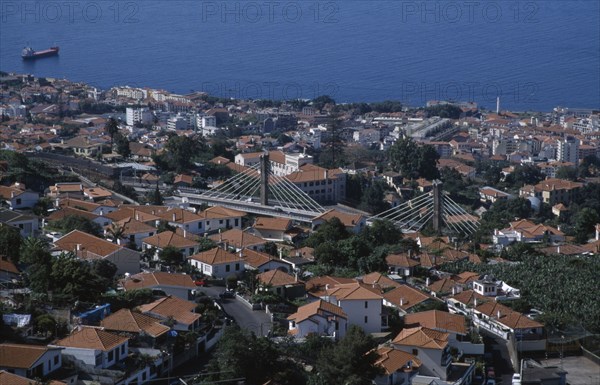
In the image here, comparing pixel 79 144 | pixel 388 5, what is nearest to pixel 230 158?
pixel 79 144

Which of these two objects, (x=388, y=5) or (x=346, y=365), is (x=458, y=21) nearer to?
(x=388, y=5)

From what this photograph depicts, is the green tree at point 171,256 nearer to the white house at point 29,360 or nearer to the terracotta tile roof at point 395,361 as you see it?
the terracotta tile roof at point 395,361

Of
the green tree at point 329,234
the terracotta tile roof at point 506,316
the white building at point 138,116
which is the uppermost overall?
the terracotta tile roof at point 506,316

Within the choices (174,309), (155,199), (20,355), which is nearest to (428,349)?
(174,309)

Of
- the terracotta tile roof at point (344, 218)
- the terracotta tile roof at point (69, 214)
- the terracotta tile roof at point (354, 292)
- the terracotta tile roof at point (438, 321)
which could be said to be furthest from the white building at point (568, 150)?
the terracotta tile roof at point (354, 292)

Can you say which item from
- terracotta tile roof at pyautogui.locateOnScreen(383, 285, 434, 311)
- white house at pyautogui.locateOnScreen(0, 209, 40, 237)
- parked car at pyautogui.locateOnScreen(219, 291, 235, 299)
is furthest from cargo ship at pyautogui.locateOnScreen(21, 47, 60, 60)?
parked car at pyautogui.locateOnScreen(219, 291, 235, 299)

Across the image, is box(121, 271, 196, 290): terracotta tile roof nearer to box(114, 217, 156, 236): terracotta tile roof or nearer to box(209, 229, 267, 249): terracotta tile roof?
box(114, 217, 156, 236): terracotta tile roof
